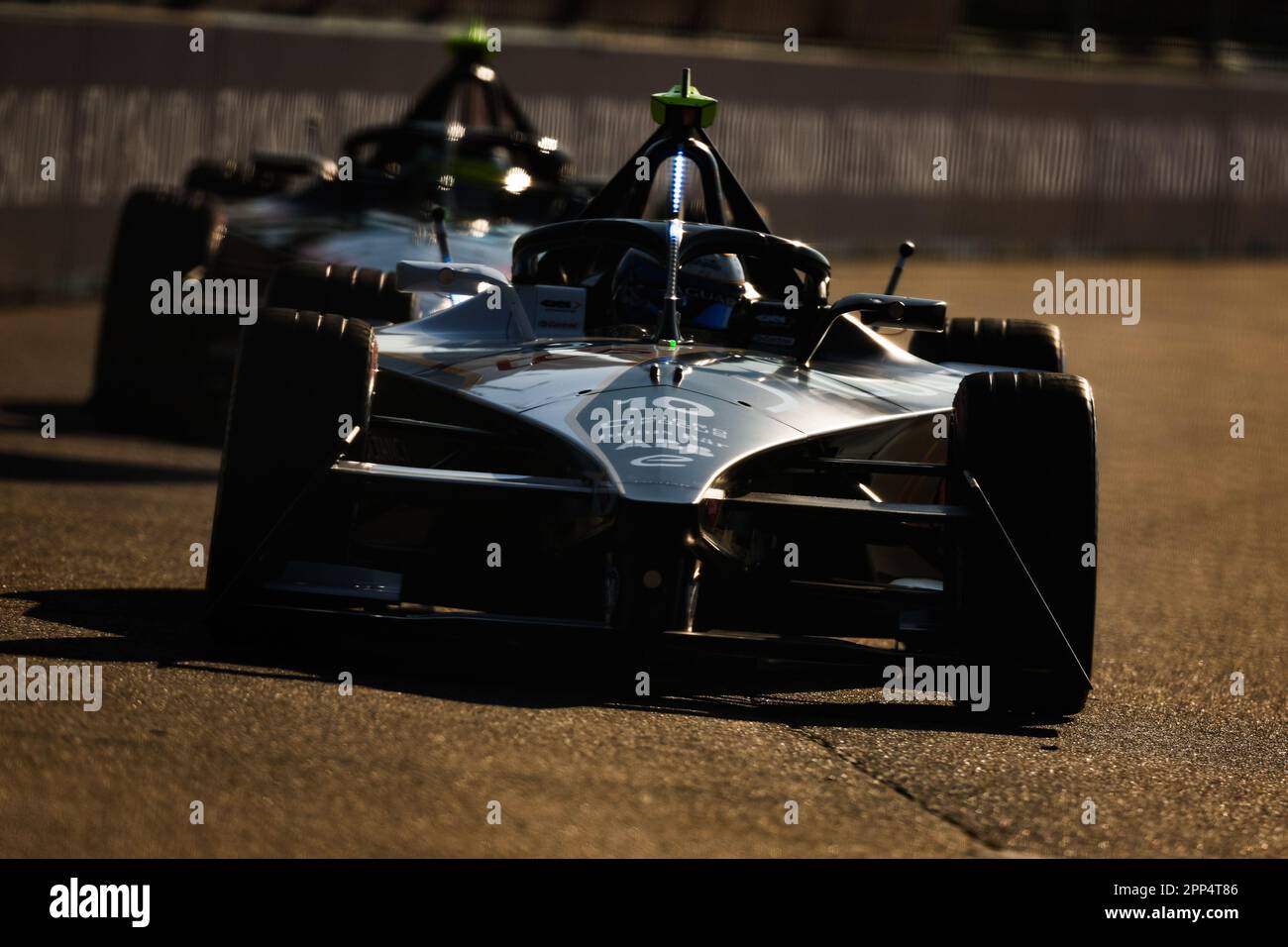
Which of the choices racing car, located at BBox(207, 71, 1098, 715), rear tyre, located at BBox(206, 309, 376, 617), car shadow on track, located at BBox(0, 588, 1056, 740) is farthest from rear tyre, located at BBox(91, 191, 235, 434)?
rear tyre, located at BBox(206, 309, 376, 617)

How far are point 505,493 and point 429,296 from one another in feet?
12.3

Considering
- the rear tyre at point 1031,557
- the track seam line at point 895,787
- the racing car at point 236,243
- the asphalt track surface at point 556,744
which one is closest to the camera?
the asphalt track surface at point 556,744

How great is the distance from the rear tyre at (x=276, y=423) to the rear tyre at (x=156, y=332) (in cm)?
501

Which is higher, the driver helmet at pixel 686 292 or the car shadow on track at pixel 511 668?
the driver helmet at pixel 686 292

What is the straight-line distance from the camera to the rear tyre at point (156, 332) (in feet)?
34.8

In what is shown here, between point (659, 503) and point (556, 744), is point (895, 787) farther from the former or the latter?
point (659, 503)

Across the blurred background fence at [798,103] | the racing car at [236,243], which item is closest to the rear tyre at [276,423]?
the racing car at [236,243]

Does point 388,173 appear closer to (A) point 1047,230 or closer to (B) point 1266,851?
(B) point 1266,851

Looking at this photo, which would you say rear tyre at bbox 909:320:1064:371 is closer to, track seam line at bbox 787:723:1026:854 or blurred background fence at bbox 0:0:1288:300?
track seam line at bbox 787:723:1026:854

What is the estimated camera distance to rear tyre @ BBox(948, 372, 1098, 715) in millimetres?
5504

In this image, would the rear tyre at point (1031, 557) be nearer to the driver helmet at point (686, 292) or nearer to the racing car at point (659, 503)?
the racing car at point (659, 503)

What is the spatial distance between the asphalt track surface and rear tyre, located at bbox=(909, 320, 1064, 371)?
941mm

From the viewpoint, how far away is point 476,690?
17.2ft
